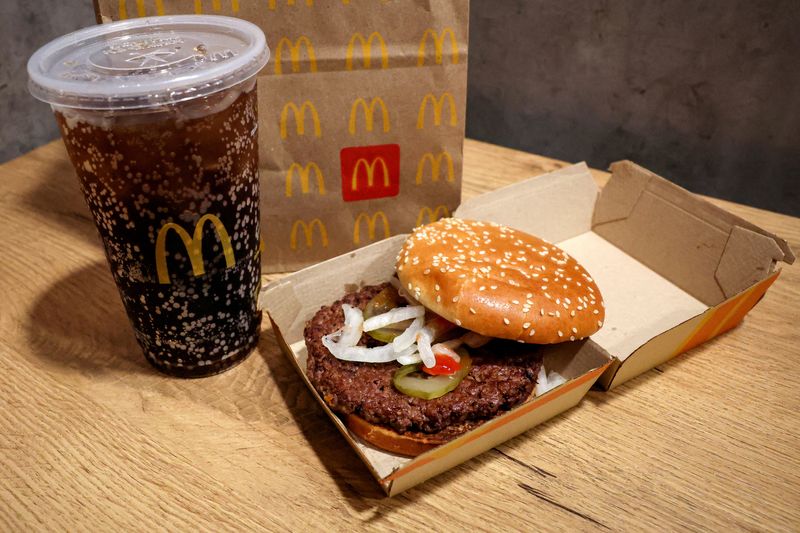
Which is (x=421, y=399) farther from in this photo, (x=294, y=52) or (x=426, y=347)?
(x=294, y=52)

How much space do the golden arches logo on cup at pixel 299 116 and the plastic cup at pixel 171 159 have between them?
25 centimetres

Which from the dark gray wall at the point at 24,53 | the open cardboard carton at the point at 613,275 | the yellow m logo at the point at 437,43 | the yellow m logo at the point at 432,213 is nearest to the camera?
the open cardboard carton at the point at 613,275

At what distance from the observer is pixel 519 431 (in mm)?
1086

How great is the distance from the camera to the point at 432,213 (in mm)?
1516

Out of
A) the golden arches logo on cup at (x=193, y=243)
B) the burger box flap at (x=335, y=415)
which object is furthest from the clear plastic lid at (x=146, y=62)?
the burger box flap at (x=335, y=415)

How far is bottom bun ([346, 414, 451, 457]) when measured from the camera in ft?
3.32

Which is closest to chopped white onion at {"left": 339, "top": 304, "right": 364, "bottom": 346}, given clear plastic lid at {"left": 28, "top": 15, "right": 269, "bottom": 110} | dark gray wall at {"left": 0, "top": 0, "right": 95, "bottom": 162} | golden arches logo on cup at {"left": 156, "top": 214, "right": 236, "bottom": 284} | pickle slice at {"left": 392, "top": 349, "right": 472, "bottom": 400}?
pickle slice at {"left": 392, "top": 349, "right": 472, "bottom": 400}

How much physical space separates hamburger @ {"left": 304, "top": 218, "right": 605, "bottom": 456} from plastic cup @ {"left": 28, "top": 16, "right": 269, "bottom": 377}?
22cm

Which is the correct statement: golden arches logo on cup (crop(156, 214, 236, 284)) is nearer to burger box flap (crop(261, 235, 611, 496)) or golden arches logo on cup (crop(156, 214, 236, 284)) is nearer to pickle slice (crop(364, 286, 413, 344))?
burger box flap (crop(261, 235, 611, 496))

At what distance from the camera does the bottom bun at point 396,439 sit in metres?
1.01

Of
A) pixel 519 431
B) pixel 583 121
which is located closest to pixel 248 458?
pixel 519 431

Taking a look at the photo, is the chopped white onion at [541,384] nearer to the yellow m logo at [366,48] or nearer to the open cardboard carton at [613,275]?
the open cardboard carton at [613,275]

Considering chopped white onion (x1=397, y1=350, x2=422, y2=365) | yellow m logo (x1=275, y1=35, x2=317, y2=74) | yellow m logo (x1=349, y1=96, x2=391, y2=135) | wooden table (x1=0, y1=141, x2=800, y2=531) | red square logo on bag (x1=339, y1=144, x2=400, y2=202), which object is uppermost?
yellow m logo (x1=275, y1=35, x2=317, y2=74)

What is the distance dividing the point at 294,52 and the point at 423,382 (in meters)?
0.72
